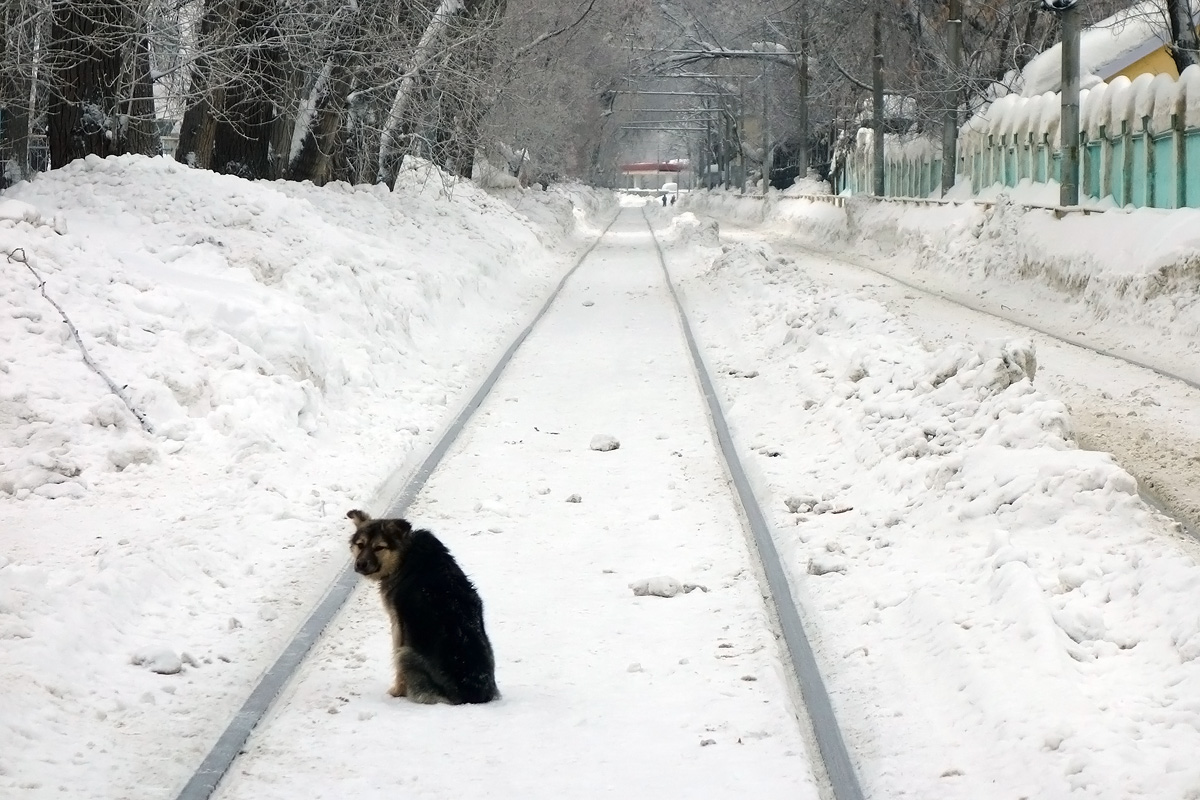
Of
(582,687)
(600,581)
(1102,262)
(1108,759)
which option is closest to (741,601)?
(600,581)

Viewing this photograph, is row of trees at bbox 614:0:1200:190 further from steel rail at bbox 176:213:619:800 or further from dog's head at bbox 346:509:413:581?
dog's head at bbox 346:509:413:581

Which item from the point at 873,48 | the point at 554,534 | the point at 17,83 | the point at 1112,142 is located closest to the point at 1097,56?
the point at 873,48

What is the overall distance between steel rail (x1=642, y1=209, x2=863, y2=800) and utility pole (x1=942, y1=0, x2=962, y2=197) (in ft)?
102

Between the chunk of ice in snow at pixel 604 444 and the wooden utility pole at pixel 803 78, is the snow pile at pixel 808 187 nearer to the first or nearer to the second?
the wooden utility pole at pixel 803 78

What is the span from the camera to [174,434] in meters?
9.73

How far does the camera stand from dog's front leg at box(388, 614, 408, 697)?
5.52 metres

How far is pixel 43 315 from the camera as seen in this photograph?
33.7ft

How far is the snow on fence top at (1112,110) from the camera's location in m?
22.2

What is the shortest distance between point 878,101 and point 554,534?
40857 millimetres

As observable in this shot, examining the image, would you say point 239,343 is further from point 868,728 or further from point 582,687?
point 868,728

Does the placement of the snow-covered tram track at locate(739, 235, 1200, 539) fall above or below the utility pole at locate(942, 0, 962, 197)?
below

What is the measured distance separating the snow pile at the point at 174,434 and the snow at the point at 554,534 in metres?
0.03

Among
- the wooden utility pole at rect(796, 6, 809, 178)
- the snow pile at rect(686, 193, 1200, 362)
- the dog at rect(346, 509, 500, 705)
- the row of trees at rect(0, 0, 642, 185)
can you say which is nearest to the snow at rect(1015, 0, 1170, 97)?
the snow pile at rect(686, 193, 1200, 362)

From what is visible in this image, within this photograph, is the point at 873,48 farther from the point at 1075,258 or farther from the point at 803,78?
the point at 1075,258
